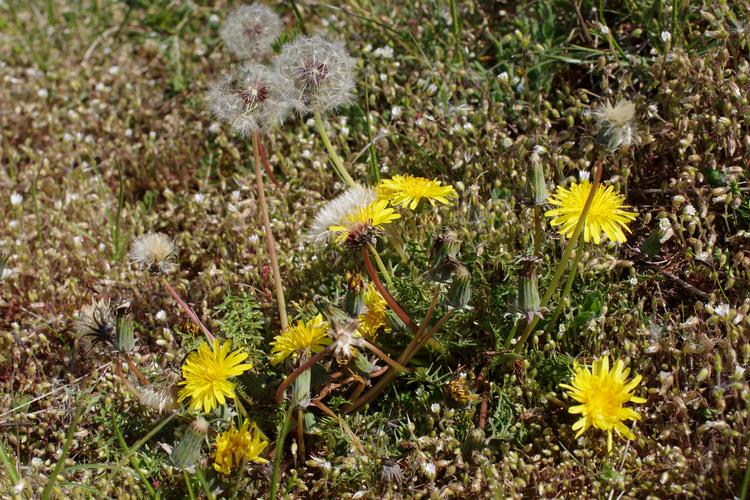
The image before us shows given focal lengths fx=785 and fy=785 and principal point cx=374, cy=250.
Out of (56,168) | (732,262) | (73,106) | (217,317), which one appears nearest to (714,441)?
(732,262)

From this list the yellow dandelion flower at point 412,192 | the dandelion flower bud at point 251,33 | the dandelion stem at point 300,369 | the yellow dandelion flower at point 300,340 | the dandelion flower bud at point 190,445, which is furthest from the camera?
the dandelion flower bud at point 251,33

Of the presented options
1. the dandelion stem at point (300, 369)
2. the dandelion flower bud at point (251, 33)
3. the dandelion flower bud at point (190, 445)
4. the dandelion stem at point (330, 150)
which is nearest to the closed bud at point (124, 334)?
the dandelion flower bud at point (190, 445)

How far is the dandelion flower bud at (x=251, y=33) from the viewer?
3400 millimetres

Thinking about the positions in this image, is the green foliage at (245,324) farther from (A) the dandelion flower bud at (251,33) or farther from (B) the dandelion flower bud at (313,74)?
(A) the dandelion flower bud at (251,33)

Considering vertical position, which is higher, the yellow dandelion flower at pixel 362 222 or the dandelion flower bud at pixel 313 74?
the dandelion flower bud at pixel 313 74

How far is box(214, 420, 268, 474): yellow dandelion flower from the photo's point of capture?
7.36 feet

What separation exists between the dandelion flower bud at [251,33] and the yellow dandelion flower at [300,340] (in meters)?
1.51

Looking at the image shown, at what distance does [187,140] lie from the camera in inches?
155

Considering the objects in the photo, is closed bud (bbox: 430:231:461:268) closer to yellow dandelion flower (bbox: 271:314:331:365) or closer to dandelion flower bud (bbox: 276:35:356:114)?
yellow dandelion flower (bbox: 271:314:331:365)

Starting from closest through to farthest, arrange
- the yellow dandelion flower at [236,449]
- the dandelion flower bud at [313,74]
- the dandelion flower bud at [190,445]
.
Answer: the dandelion flower bud at [190,445]
the yellow dandelion flower at [236,449]
the dandelion flower bud at [313,74]

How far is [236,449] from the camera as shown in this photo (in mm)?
2256

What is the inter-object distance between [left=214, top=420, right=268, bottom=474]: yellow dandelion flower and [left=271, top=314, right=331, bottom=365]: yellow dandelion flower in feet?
0.77

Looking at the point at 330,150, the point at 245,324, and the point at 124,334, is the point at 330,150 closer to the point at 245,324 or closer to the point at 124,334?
the point at 245,324

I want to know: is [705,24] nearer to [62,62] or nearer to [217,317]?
[217,317]
